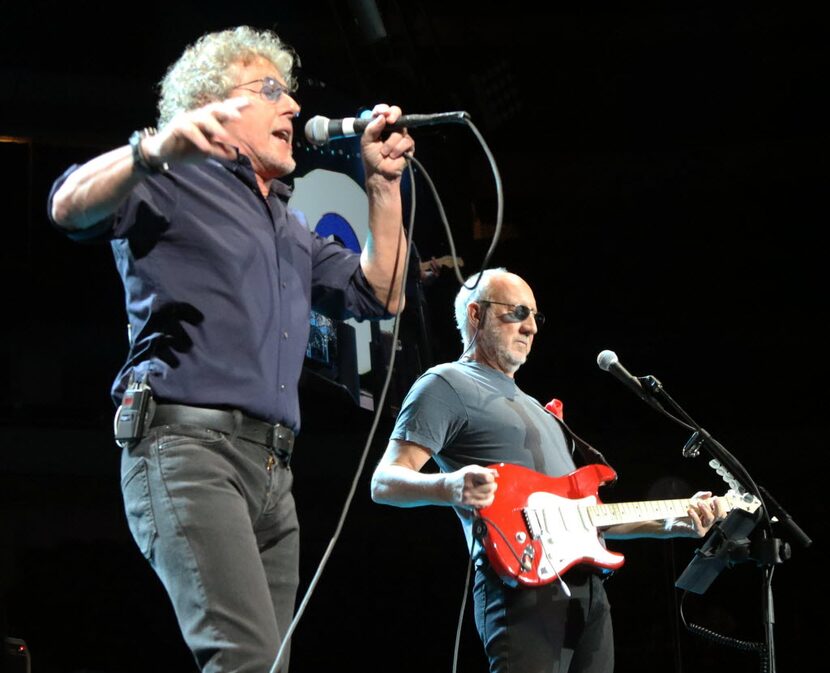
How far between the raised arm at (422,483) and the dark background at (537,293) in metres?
2.05

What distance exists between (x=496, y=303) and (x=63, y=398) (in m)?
3.87

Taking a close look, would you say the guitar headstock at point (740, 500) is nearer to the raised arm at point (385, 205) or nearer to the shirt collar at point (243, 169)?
the raised arm at point (385, 205)

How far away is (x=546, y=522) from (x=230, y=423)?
139 centimetres

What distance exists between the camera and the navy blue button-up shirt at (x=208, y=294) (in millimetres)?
1616

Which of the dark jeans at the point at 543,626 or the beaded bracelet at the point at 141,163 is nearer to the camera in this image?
the beaded bracelet at the point at 141,163

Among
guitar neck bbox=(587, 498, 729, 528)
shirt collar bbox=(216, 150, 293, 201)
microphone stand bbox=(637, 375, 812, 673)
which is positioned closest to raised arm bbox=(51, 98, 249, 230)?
shirt collar bbox=(216, 150, 293, 201)

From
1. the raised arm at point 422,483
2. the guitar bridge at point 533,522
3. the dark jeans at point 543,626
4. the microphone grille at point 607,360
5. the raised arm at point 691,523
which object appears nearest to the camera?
the raised arm at point 422,483

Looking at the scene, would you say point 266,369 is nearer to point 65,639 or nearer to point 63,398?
point 65,639

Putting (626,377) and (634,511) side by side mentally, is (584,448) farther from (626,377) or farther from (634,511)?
(626,377)

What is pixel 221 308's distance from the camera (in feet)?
5.51

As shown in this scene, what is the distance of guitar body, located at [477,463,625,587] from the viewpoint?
2.59 meters

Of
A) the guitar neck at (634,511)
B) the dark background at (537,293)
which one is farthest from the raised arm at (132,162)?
the dark background at (537,293)

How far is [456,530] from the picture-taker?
550 centimetres

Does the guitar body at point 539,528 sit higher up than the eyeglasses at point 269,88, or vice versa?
the eyeglasses at point 269,88
